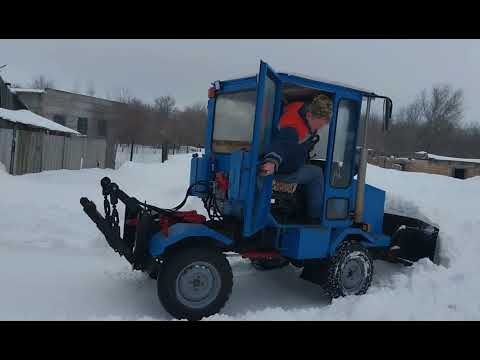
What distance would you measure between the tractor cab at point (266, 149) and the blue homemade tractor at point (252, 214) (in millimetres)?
12

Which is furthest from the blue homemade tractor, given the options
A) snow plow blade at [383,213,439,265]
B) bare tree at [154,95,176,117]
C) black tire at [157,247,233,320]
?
bare tree at [154,95,176,117]

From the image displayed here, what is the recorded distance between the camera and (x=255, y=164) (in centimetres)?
425

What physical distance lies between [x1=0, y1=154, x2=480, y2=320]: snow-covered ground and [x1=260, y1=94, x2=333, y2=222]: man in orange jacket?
1143mm

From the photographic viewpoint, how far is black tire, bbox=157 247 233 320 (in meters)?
4.11

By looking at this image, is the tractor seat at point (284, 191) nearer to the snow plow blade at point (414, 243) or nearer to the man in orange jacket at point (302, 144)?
the man in orange jacket at point (302, 144)

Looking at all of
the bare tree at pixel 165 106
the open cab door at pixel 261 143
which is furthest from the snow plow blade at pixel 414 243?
the bare tree at pixel 165 106

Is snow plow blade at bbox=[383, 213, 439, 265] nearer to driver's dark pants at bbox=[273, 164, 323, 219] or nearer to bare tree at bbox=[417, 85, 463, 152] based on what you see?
driver's dark pants at bbox=[273, 164, 323, 219]

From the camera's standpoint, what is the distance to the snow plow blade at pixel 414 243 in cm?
584

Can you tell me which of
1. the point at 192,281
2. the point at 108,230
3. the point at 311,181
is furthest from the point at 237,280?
the point at 108,230

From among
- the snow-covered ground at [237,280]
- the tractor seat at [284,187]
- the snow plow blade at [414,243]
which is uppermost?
the tractor seat at [284,187]

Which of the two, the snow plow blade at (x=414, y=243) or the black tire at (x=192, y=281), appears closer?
the black tire at (x=192, y=281)
